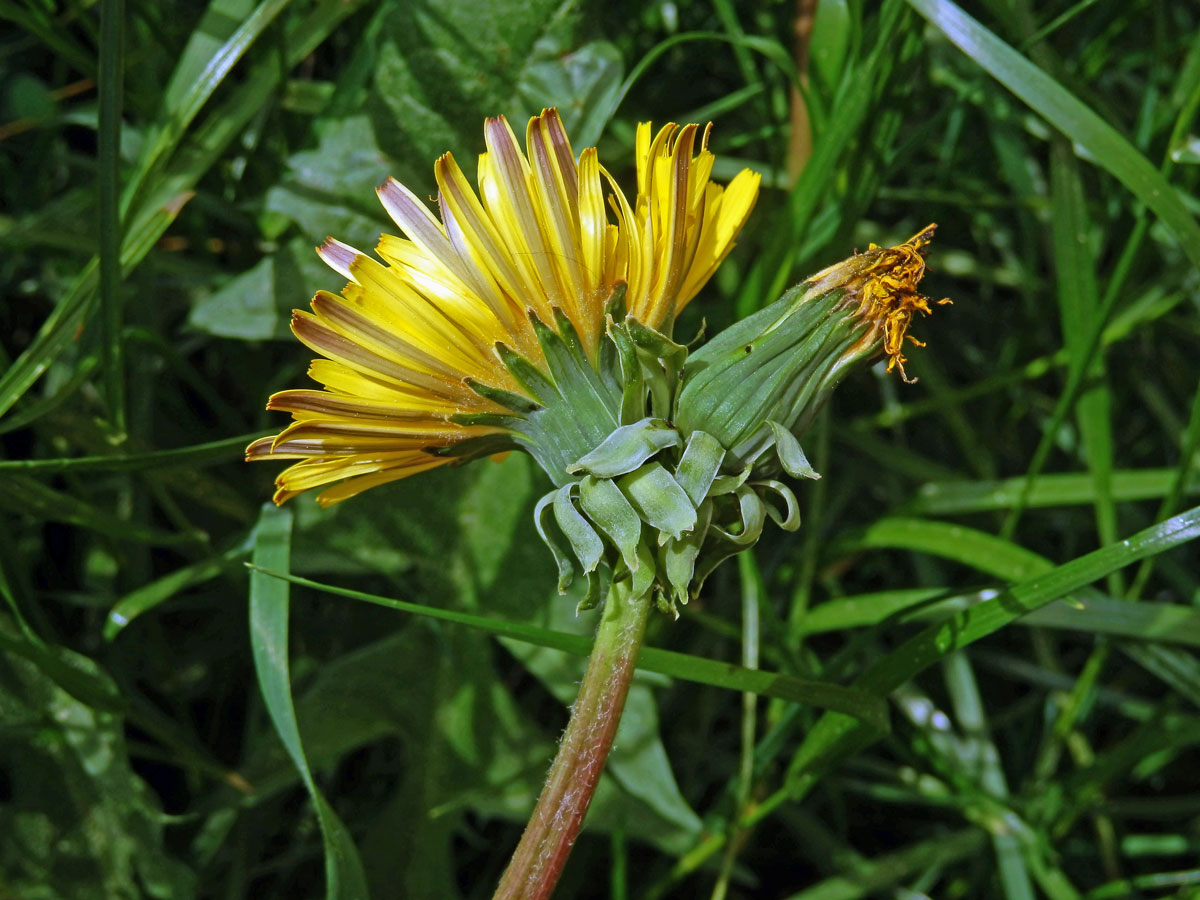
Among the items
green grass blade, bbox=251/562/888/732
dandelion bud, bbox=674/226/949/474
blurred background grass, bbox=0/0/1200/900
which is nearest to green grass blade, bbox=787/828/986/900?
blurred background grass, bbox=0/0/1200/900

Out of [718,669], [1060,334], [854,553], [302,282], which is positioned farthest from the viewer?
[1060,334]

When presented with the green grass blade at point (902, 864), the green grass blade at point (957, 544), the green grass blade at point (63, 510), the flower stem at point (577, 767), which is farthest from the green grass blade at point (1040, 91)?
the green grass blade at point (63, 510)

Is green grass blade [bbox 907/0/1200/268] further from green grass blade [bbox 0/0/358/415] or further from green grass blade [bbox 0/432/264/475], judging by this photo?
green grass blade [bbox 0/432/264/475]

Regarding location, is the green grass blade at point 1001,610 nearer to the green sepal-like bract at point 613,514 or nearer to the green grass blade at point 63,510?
the green sepal-like bract at point 613,514

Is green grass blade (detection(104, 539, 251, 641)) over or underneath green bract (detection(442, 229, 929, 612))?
over

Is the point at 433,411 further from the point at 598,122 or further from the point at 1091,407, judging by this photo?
the point at 1091,407

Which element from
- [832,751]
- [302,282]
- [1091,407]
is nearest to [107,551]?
[302,282]

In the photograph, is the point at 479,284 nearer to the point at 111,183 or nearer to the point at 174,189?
the point at 111,183
